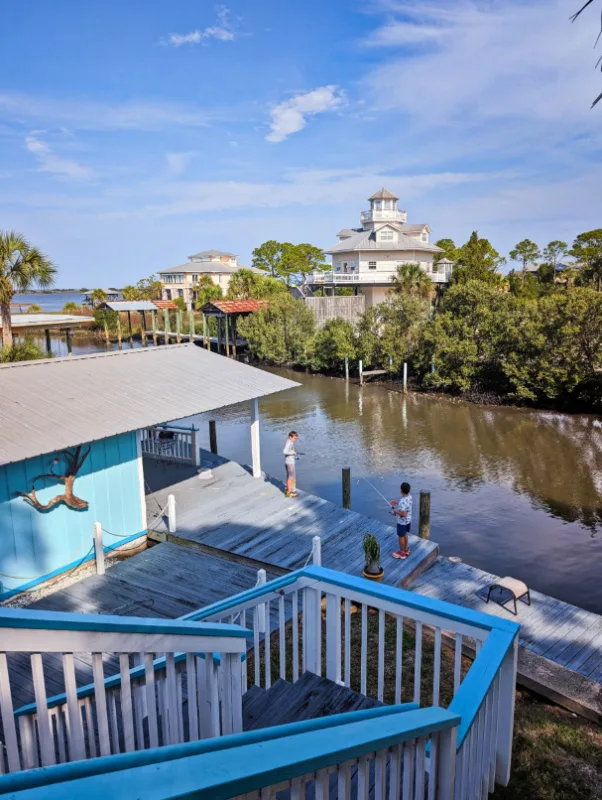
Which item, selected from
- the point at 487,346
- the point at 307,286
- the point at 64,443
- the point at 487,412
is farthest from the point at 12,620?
Answer: the point at 307,286

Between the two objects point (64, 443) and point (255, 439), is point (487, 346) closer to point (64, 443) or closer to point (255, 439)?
point (255, 439)

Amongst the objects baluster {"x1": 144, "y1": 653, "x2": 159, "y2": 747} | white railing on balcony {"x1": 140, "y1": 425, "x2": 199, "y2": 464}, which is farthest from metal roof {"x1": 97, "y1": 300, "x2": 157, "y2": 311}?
baluster {"x1": 144, "y1": 653, "x2": 159, "y2": 747}

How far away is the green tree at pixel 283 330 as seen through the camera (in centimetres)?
4094

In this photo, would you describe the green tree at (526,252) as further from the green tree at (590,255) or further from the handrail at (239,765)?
the handrail at (239,765)

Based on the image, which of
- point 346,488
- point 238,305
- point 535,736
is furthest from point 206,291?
point 535,736

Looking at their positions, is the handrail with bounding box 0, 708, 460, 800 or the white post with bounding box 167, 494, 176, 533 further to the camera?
the white post with bounding box 167, 494, 176, 533

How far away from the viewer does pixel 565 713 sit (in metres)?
7.22

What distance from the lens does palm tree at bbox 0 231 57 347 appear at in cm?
2370

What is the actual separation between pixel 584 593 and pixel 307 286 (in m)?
52.9

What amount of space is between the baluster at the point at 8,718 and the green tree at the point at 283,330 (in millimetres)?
38915

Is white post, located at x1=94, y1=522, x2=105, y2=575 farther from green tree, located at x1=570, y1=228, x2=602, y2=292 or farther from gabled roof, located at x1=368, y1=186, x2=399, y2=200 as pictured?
gabled roof, located at x1=368, y1=186, x2=399, y2=200

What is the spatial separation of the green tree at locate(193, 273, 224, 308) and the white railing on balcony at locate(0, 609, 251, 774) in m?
62.5

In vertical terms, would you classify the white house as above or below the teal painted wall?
above

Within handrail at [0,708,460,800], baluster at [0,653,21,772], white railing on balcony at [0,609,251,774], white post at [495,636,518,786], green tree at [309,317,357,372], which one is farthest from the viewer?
green tree at [309,317,357,372]
